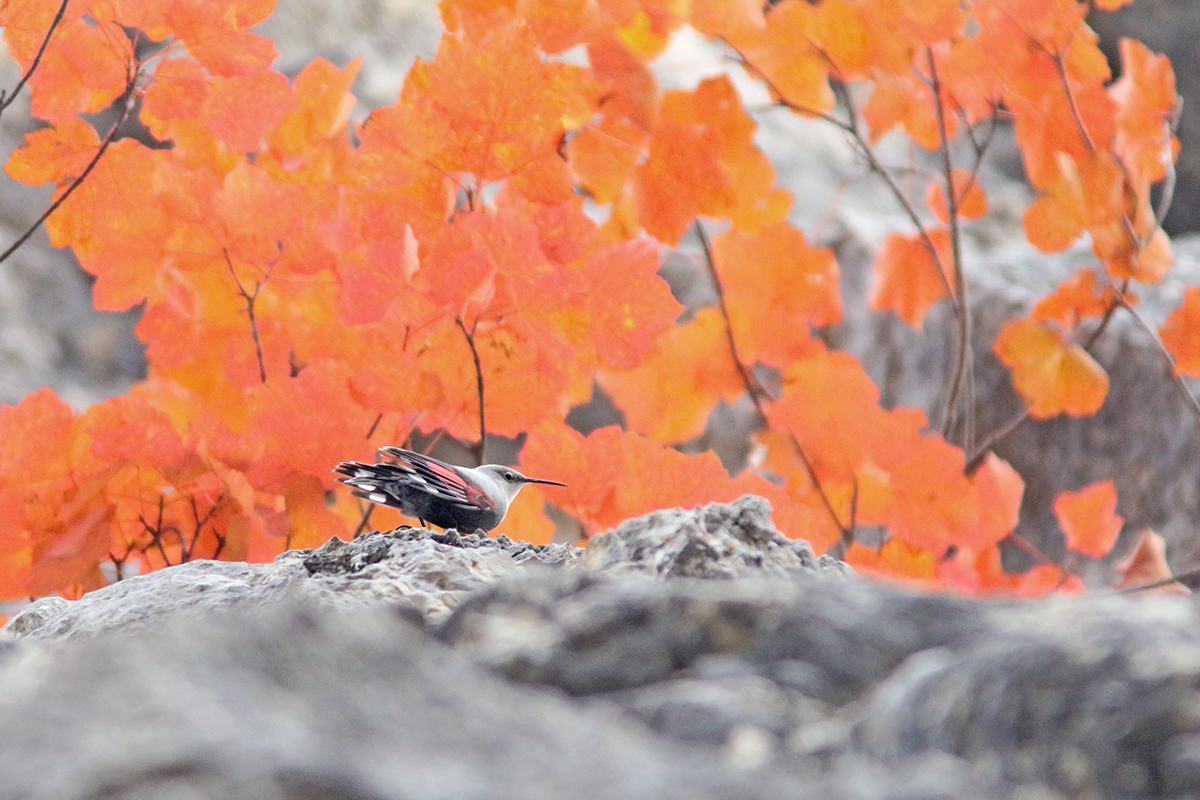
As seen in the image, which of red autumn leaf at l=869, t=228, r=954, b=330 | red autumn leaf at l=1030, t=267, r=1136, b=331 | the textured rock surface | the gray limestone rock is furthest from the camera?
red autumn leaf at l=869, t=228, r=954, b=330

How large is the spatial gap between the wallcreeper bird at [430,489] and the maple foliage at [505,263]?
0.12 meters

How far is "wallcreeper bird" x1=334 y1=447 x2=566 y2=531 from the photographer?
30.0 inches

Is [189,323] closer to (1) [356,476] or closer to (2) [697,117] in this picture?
(1) [356,476]

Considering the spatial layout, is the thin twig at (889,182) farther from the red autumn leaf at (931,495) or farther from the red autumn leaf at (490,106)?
the red autumn leaf at (490,106)

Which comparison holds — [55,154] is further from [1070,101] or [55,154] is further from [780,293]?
[1070,101]

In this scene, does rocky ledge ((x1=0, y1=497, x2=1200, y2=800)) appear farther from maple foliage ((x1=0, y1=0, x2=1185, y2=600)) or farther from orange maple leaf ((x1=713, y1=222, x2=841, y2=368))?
orange maple leaf ((x1=713, y1=222, x2=841, y2=368))

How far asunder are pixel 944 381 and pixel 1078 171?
0.83 metres

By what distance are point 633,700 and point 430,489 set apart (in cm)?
42

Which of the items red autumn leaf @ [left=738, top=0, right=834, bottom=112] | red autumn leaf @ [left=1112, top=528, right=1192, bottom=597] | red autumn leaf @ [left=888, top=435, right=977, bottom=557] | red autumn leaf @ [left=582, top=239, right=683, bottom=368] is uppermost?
red autumn leaf @ [left=738, top=0, right=834, bottom=112]

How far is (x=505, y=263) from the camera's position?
87cm

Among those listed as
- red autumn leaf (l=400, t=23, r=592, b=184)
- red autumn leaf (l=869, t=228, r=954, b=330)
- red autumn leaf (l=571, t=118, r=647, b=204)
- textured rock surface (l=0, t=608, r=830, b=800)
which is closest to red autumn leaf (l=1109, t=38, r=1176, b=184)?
red autumn leaf (l=869, t=228, r=954, b=330)

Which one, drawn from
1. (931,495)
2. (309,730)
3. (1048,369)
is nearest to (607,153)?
(931,495)

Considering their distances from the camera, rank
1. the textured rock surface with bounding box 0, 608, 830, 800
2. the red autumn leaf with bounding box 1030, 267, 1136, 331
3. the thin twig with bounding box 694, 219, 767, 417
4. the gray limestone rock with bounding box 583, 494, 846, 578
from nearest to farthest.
A: the textured rock surface with bounding box 0, 608, 830, 800 < the gray limestone rock with bounding box 583, 494, 846, 578 < the thin twig with bounding box 694, 219, 767, 417 < the red autumn leaf with bounding box 1030, 267, 1136, 331

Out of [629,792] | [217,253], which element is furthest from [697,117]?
[629,792]
